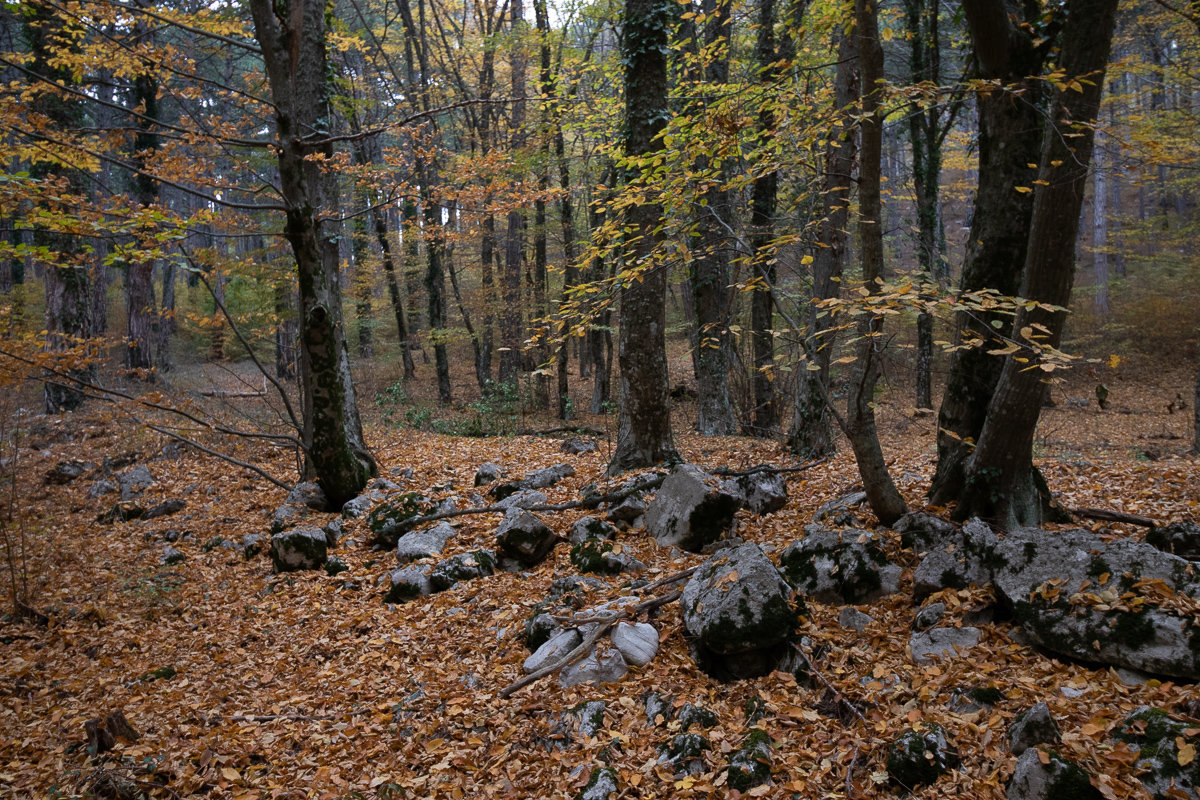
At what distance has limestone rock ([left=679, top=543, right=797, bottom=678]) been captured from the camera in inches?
142

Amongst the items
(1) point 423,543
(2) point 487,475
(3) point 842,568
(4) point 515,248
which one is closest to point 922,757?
(3) point 842,568

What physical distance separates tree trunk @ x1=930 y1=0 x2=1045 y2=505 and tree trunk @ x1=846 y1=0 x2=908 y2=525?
623mm

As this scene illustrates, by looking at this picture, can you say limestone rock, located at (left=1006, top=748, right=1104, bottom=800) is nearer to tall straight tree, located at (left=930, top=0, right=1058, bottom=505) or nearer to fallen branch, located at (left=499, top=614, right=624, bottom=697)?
fallen branch, located at (left=499, top=614, right=624, bottom=697)

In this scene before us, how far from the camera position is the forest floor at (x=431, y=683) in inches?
118

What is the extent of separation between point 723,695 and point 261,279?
1481 centimetres

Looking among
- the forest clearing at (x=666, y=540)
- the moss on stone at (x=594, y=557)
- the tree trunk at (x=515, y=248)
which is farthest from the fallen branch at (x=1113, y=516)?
the tree trunk at (x=515, y=248)

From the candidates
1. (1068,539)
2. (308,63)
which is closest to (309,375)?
(308,63)

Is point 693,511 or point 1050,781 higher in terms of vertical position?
point 693,511

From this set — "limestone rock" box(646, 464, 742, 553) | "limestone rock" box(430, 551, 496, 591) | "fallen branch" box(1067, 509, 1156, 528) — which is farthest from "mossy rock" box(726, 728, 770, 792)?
"fallen branch" box(1067, 509, 1156, 528)

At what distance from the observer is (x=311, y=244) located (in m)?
7.08

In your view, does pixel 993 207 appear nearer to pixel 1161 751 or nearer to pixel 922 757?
pixel 1161 751

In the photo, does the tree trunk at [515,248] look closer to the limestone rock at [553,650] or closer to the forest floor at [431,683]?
the forest floor at [431,683]

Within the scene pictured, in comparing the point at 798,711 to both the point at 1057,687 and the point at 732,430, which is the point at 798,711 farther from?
the point at 732,430

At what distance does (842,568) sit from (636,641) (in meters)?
1.50
